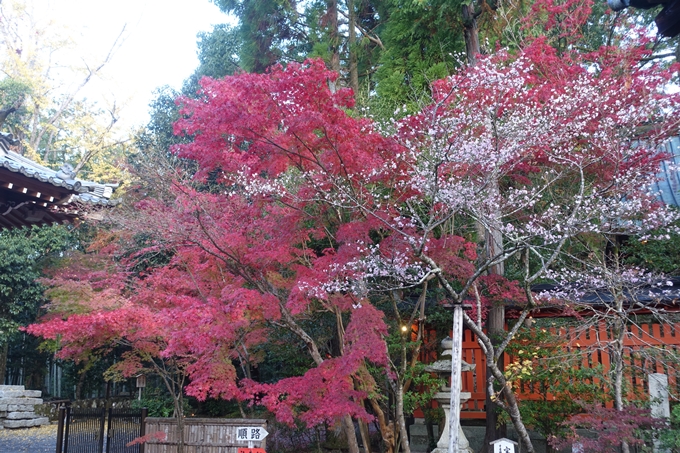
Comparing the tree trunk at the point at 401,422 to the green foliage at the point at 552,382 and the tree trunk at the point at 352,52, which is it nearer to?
the green foliage at the point at 552,382

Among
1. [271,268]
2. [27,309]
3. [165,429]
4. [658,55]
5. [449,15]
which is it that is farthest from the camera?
[27,309]

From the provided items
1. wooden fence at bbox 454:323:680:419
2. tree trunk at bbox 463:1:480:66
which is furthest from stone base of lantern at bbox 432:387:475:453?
tree trunk at bbox 463:1:480:66

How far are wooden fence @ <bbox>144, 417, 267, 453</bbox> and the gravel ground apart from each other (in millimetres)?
4116

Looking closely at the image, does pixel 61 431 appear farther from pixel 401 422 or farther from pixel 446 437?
pixel 446 437

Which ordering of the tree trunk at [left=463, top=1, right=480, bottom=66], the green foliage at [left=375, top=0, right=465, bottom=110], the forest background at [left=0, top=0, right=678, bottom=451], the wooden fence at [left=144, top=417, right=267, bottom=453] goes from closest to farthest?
1. the forest background at [left=0, top=0, right=678, bottom=451]
2. the wooden fence at [left=144, top=417, right=267, bottom=453]
3. the tree trunk at [left=463, top=1, right=480, bottom=66]
4. the green foliage at [left=375, top=0, right=465, bottom=110]

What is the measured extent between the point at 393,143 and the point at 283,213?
174cm

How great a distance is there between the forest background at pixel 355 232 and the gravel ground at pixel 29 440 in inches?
83.6

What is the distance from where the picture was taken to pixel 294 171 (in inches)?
343

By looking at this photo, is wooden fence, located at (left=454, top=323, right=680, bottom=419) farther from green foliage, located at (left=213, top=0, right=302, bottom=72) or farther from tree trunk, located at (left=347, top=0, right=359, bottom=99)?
green foliage, located at (left=213, top=0, right=302, bottom=72)

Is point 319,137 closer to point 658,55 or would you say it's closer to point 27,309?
point 658,55

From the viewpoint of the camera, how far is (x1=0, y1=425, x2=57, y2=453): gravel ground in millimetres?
10742

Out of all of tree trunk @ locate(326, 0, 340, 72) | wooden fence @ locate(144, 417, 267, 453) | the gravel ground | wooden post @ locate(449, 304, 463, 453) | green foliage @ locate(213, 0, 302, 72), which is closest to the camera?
wooden post @ locate(449, 304, 463, 453)

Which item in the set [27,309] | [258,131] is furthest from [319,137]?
[27,309]

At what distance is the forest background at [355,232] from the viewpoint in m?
6.30
